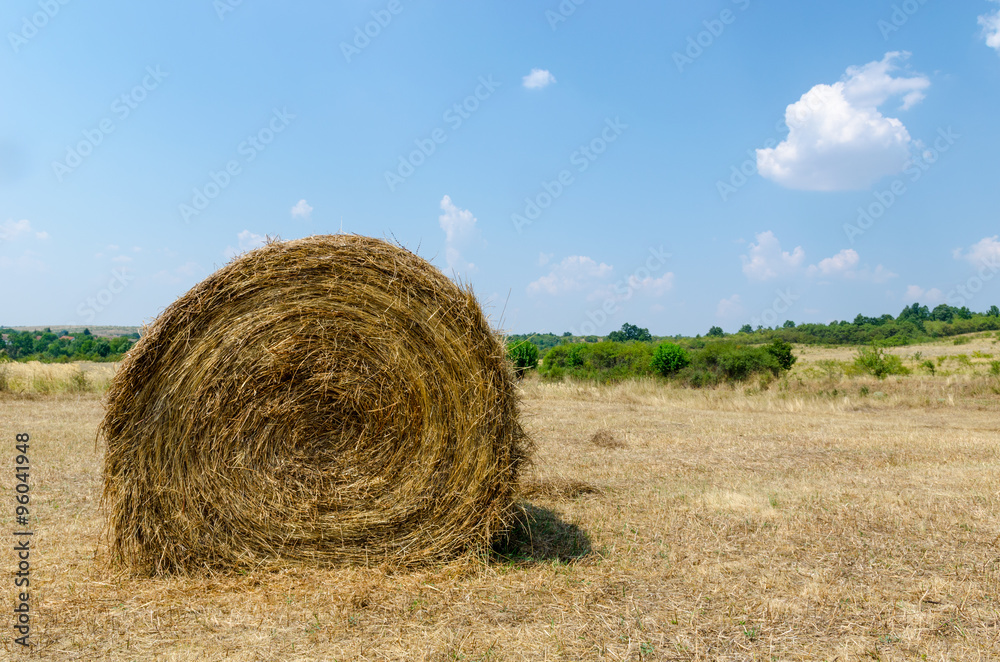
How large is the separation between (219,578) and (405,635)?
1769 mm

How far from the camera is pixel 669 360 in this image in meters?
27.1

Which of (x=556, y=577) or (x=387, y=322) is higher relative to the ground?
(x=387, y=322)

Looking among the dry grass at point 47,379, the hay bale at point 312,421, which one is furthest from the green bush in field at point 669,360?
the hay bale at point 312,421

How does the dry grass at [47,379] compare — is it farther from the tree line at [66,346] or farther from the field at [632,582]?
the tree line at [66,346]

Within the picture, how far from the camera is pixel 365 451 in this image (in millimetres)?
4918

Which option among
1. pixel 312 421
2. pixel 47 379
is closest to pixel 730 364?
pixel 47 379

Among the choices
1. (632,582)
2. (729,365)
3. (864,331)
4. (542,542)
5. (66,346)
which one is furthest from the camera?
(864,331)

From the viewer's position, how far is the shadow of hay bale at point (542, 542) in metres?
5.22

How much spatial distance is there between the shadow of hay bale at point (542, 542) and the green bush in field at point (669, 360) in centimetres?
2145

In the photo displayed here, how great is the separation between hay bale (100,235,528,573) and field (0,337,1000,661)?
29 centimetres

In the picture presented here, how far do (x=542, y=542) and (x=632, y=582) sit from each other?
1120mm

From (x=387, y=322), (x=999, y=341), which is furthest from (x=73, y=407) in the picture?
(x=999, y=341)

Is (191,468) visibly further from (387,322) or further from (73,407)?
(73,407)

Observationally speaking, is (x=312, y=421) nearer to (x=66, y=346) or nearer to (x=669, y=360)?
(x=669, y=360)
